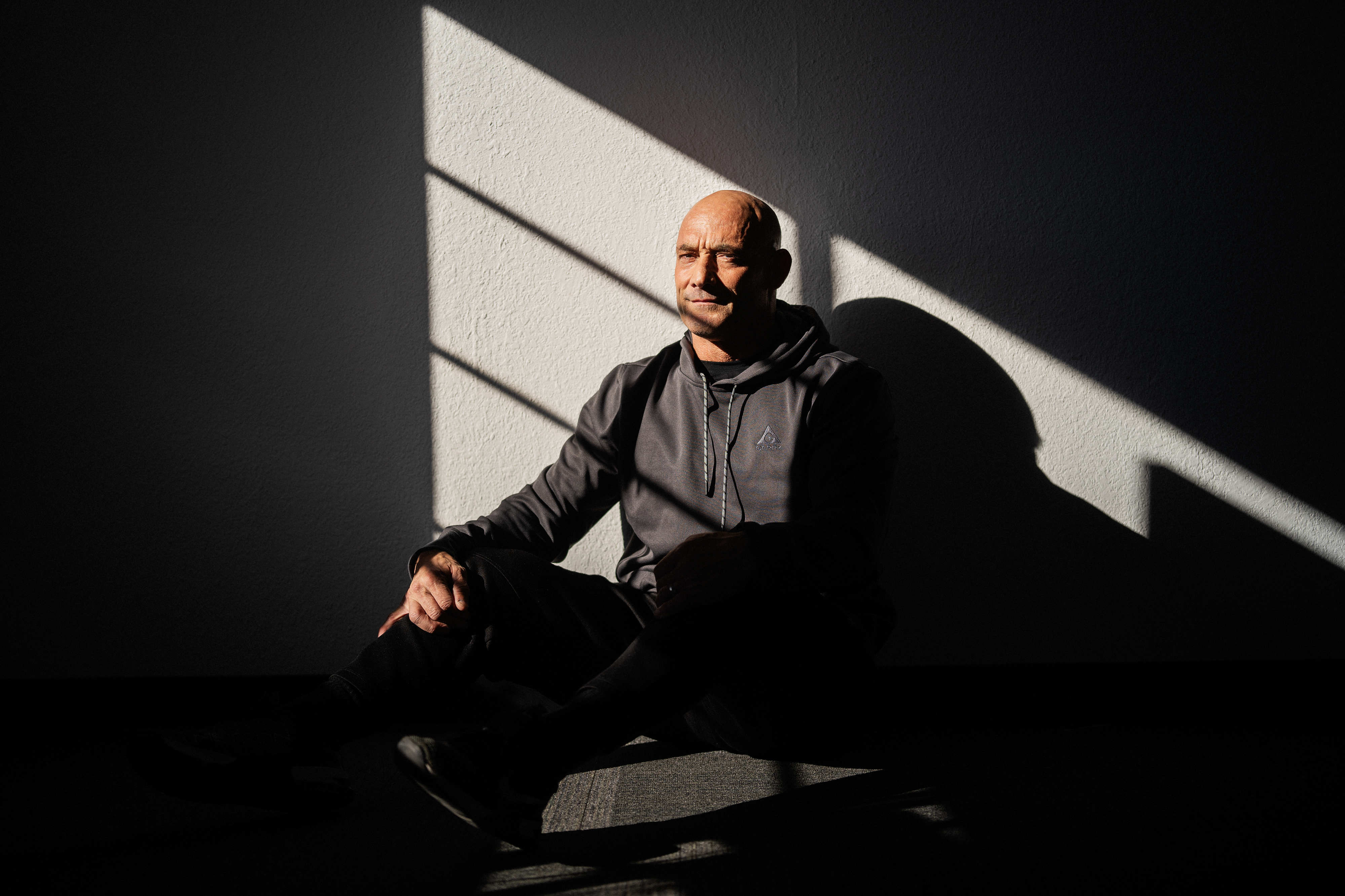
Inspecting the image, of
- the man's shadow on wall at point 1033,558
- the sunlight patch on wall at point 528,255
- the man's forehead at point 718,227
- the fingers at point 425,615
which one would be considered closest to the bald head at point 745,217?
the man's forehead at point 718,227

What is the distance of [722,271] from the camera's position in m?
1.78

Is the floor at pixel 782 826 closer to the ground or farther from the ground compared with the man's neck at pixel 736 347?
closer to the ground

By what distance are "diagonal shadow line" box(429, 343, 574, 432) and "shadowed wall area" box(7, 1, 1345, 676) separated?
1 centimetres

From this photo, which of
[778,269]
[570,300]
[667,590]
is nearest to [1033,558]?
[778,269]

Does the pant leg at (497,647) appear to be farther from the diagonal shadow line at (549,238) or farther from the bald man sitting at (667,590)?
the diagonal shadow line at (549,238)

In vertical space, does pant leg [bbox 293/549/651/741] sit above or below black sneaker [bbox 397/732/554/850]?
above

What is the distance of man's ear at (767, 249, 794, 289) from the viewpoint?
183 centimetres

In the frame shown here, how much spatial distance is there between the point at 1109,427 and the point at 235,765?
2165 mm

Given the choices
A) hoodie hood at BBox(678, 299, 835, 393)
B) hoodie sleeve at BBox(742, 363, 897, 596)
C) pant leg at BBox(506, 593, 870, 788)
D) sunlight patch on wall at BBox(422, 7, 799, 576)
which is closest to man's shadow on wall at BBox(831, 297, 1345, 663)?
hoodie hood at BBox(678, 299, 835, 393)

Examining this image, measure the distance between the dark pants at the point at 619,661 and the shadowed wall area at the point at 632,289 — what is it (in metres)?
0.51

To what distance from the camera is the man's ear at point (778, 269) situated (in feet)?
6.01

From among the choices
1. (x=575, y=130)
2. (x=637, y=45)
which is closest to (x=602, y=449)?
(x=575, y=130)

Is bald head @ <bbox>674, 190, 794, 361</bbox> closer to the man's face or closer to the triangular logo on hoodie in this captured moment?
the man's face

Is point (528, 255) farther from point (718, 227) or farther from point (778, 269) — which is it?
point (778, 269)
